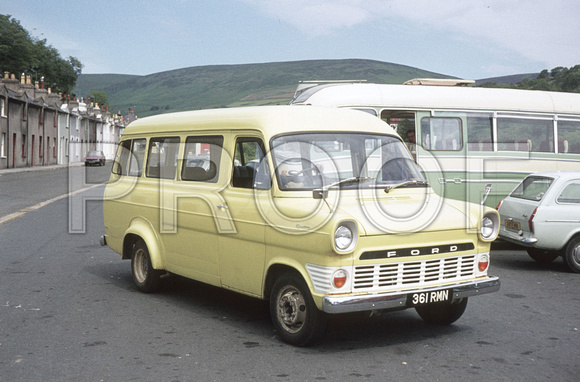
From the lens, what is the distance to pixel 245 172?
6.73m

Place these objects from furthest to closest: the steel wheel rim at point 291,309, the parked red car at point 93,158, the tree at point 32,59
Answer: the tree at point 32,59 < the parked red car at point 93,158 < the steel wheel rim at point 291,309

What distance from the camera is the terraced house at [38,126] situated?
178 ft

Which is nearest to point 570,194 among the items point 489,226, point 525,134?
point 525,134

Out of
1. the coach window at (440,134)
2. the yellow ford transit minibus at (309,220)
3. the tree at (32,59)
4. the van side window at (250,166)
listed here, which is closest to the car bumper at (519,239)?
the coach window at (440,134)

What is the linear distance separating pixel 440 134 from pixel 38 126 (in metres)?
57.9

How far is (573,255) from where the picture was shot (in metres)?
10.6

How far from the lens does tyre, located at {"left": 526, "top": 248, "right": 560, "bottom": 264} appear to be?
37.2 ft

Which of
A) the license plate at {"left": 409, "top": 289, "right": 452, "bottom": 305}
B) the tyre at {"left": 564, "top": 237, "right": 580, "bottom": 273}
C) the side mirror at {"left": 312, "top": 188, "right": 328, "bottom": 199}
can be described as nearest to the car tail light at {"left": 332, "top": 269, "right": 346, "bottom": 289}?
the license plate at {"left": 409, "top": 289, "right": 452, "bottom": 305}

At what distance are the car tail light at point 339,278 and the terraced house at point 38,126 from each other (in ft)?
170

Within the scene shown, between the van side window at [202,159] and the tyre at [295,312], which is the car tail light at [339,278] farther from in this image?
the van side window at [202,159]

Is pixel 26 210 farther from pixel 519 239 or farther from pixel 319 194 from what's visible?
pixel 319 194

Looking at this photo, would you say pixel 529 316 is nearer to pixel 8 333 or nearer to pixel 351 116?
pixel 351 116

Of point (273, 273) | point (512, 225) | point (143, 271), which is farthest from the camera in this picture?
point (512, 225)

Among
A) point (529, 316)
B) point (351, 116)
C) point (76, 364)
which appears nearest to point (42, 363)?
point (76, 364)
